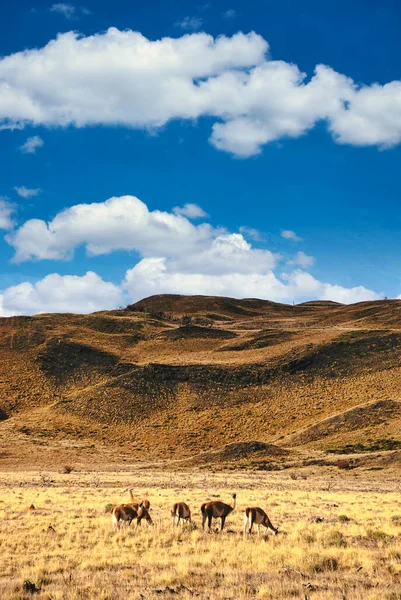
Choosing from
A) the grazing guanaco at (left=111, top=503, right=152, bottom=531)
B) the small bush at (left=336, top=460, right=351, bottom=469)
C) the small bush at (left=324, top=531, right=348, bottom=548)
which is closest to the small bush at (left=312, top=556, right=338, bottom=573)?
the small bush at (left=324, top=531, right=348, bottom=548)

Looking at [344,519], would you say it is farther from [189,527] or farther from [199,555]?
[199,555]

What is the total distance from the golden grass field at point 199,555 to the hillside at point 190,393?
33415mm

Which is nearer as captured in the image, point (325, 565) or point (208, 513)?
point (325, 565)

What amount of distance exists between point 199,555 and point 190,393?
71361mm

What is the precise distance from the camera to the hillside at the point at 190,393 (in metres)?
63.0

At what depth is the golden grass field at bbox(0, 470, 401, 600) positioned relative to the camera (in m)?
10.5

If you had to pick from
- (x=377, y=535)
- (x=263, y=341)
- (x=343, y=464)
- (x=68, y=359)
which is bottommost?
(x=343, y=464)

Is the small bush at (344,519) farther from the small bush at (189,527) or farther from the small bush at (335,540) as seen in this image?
the small bush at (189,527)

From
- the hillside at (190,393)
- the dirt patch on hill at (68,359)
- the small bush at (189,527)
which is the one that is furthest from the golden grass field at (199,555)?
the dirt patch on hill at (68,359)

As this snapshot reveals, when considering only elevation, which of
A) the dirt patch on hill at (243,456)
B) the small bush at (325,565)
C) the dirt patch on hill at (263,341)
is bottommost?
the dirt patch on hill at (243,456)

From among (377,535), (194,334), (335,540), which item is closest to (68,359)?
(194,334)

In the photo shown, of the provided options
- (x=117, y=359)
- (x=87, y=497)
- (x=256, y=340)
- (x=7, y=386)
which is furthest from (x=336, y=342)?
(x=87, y=497)

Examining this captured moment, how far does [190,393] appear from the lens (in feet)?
276

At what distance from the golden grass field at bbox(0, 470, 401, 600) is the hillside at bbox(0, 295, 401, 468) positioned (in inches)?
1316
